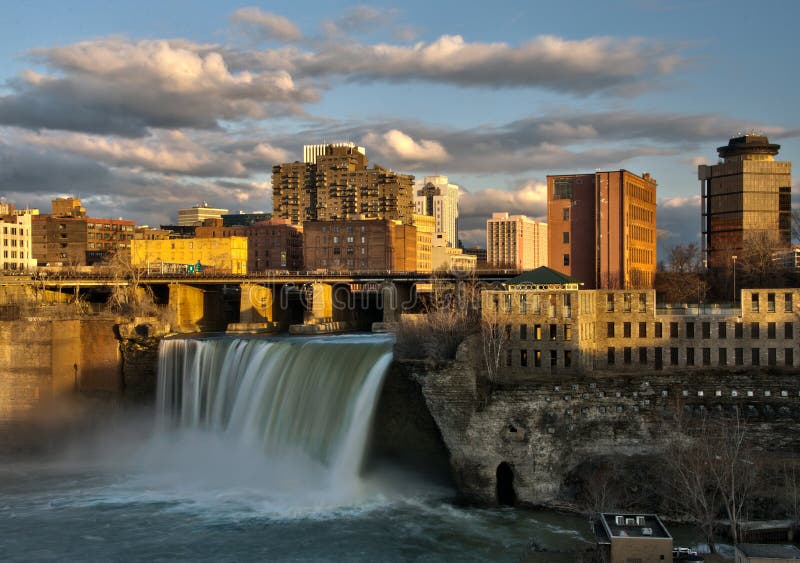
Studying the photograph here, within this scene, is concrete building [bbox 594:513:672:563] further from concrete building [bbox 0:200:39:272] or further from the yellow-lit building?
concrete building [bbox 0:200:39:272]

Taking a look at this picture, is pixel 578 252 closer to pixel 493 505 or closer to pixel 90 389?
pixel 493 505

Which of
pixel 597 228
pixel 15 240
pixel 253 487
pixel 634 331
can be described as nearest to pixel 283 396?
pixel 253 487

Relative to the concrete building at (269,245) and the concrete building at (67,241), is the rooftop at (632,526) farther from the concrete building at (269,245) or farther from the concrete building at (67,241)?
the concrete building at (67,241)

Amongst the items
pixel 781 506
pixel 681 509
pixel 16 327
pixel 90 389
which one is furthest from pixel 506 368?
pixel 16 327

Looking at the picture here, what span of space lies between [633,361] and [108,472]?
35.0m

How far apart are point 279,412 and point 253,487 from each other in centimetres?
526

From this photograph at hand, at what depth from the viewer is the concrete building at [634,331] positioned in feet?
162

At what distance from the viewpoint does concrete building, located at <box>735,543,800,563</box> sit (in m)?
28.9

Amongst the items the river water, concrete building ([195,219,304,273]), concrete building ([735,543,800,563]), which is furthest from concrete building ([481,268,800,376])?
concrete building ([195,219,304,273])

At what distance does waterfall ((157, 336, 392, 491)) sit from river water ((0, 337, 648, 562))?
0.30 feet

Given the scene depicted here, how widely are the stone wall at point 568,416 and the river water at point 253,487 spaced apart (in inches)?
91.3

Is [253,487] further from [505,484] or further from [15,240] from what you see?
[15,240]

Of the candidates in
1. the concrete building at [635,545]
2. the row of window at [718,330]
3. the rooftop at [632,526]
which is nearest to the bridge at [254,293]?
the row of window at [718,330]

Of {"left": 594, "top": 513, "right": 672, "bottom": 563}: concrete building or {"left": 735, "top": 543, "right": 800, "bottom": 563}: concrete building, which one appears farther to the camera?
{"left": 594, "top": 513, "right": 672, "bottom": 563}: concrete building
